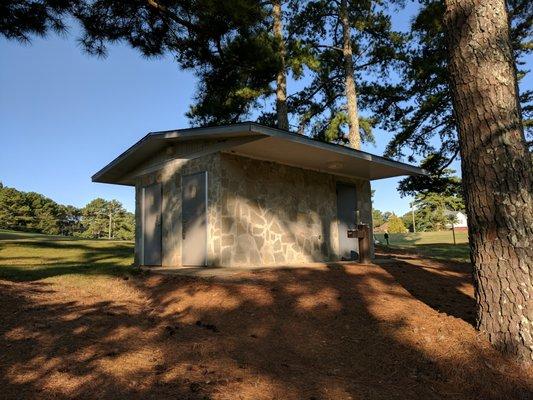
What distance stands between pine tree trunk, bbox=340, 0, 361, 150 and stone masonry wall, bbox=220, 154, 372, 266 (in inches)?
223

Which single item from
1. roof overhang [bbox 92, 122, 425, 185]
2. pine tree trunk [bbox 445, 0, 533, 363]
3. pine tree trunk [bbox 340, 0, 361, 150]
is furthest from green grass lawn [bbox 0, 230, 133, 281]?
pine tree trunk [bbox 340, 0, 361, 150]

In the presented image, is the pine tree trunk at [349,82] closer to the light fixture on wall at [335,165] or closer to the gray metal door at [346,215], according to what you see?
the gray metal door at [346,215]

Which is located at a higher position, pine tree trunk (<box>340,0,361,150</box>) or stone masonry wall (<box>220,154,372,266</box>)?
pine tree trunk (<box>340,0,361,150</box>)

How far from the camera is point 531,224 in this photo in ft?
13.6

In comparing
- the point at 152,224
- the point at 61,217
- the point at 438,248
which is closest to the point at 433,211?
the point at 438,248

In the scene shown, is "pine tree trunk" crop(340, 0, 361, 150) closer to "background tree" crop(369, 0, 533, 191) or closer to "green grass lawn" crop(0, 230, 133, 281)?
"background tree" crop(369, 0, 533, 191)

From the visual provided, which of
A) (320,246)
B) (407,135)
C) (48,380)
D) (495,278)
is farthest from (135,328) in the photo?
(407,135)

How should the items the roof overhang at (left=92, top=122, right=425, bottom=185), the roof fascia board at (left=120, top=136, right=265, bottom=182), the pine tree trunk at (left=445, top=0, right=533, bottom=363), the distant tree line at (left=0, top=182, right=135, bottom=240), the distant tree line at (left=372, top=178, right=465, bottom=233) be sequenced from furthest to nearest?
the distant tree line at (left=0, top=182, right=135, bottom=240) < the distant tree line at (left=372, top=178, right=465, bottom=233) < the roof fascia board at (left=120, top=136, right=265, bottom=182) < the roof overhang at (left=92, top=122, right=425, bottom=185) < the pine tree trunk at (left=445, top=0, right=533, bottom=363)

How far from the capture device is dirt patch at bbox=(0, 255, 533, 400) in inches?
136

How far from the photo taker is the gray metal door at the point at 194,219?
9.53m

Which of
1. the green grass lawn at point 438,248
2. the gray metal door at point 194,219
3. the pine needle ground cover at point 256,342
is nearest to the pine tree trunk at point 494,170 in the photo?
the pine needle ground cover at point 256,342

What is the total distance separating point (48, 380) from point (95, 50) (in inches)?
344

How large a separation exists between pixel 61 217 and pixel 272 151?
7126cm

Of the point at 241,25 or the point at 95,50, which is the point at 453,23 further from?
the point at 95,50
